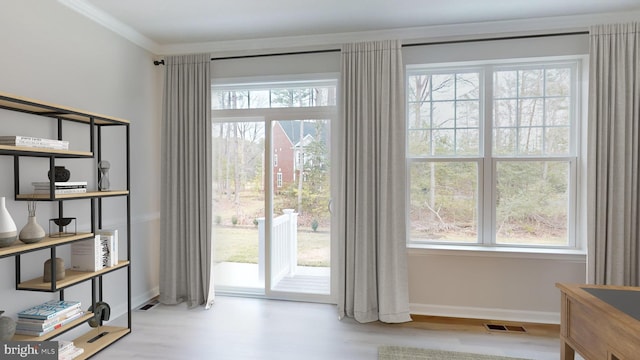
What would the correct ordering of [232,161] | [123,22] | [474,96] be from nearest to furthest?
[123,22]
[474,96]
[232,161]

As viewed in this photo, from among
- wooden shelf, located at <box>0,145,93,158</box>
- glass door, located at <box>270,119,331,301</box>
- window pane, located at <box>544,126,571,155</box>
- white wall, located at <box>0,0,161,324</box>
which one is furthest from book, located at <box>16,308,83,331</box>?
window pane, located at <box>544,126,571,155</box>

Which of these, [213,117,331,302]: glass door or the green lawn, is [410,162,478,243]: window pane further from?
the green lawn

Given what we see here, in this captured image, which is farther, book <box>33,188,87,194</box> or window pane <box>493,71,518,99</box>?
window pane <box>493,71,518,99</box>

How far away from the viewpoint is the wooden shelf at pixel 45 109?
184 centimetres

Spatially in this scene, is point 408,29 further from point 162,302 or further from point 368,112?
point 162,302

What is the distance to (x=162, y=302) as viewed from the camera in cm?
332

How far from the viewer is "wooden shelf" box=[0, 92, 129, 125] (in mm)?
1845

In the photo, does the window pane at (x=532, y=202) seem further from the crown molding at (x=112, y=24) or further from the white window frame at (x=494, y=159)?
the crown molding at (x=112, y=24)

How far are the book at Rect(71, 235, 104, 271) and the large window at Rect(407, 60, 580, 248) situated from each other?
2.65 meters

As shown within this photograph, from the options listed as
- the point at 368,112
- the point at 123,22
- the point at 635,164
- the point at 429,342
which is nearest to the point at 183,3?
the point at 123,22

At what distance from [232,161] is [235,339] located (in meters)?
1.72

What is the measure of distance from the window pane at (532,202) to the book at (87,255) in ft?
11.0

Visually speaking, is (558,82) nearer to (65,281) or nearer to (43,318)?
(65,281)

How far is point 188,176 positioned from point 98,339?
1.50 m
